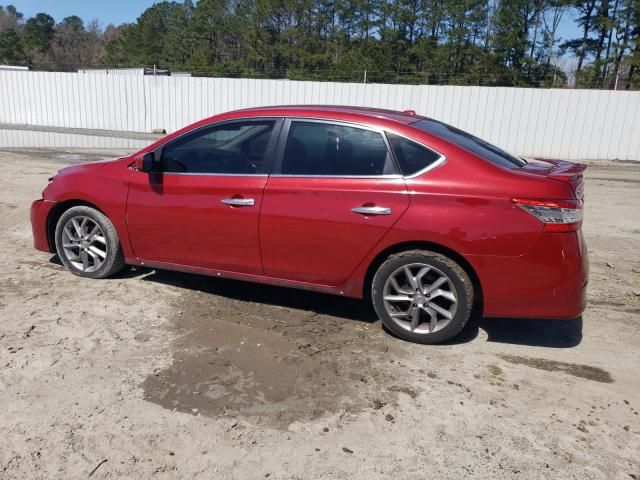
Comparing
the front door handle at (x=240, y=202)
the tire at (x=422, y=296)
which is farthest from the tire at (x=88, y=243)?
the tire at (x=422, y=296)

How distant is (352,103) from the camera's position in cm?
1927

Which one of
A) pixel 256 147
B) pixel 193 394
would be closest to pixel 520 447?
pixel 193 394

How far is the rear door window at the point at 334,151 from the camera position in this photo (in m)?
4.25

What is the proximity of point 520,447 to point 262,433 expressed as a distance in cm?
138

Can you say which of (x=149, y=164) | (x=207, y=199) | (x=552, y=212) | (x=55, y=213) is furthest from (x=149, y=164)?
(x=552, y=212)

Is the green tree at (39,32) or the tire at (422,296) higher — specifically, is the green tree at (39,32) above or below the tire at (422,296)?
above

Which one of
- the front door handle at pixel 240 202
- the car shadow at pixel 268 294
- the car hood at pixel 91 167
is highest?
the car hood at pixel 91 167

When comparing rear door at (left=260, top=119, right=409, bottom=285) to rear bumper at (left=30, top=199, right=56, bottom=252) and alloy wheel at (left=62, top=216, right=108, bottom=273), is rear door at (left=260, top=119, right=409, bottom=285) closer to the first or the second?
alloy wheel at (left=62, top=216, right=108, bottom=273)

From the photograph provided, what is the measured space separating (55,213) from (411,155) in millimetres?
3431

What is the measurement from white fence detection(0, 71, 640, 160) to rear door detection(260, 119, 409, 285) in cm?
1459

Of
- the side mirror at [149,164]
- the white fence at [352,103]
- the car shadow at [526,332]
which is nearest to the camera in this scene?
the car shadow at [526,332]

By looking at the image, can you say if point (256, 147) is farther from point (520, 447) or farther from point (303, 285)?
point (520, 447)

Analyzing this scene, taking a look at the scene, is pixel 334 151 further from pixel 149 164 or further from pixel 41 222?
pixel 41 222

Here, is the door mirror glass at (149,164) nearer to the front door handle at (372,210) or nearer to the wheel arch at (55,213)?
the wheel arch at (55,213)
